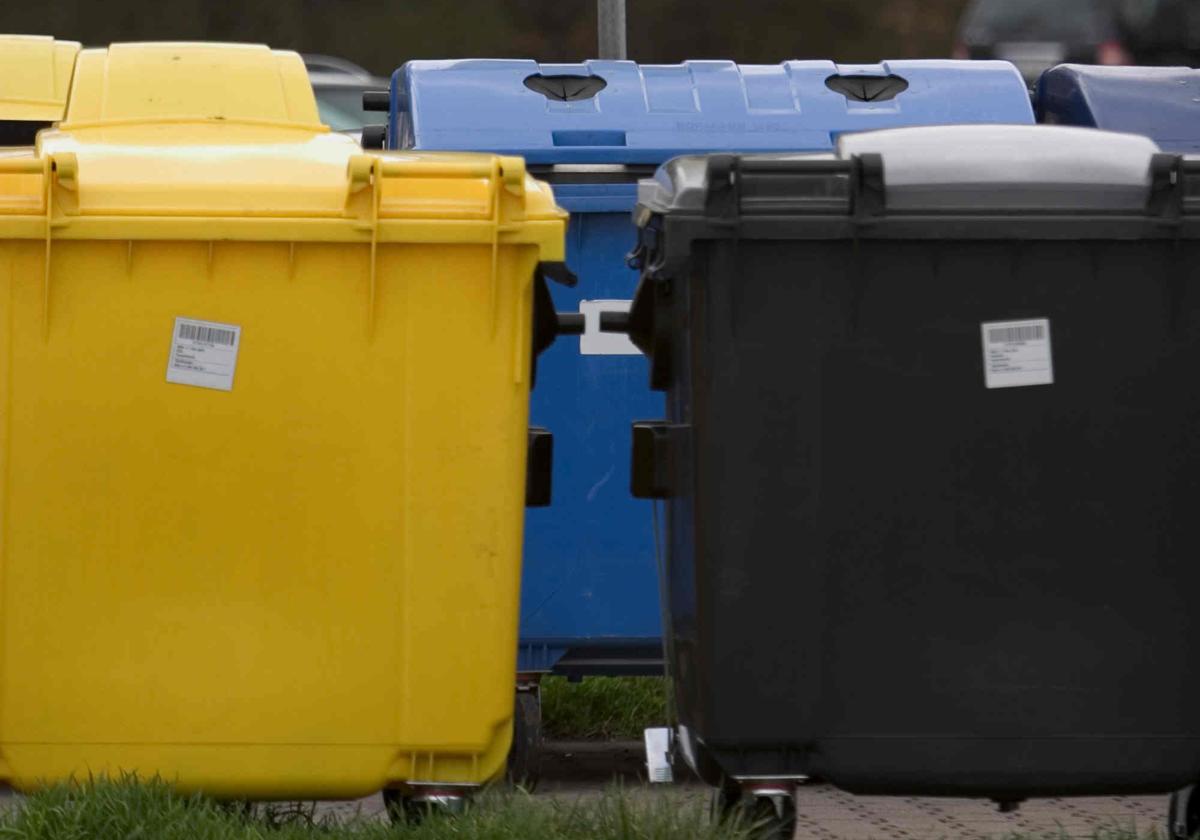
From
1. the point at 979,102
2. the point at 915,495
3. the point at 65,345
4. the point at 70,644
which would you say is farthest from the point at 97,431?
the point at 979,102

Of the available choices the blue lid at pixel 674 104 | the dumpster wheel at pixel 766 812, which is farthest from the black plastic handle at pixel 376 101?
the dumpster wheel at pixel 766 812

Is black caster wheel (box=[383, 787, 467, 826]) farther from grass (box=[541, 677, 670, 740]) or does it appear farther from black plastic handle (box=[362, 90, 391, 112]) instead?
black plastic handle (box=[362, 90, 391, 112])

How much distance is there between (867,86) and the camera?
5559 mm

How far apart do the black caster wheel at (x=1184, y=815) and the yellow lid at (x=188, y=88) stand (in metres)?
A: 2.47

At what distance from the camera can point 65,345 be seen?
3.83m

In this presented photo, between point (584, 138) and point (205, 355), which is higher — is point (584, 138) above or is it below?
above

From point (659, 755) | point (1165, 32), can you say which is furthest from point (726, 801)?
point (1165, 32)

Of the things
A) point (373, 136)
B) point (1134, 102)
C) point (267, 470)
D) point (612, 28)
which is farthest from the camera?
point (612, 28)

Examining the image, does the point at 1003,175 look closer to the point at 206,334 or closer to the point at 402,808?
the point at 206,334

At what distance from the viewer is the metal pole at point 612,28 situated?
717cm

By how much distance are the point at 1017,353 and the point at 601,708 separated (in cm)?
234

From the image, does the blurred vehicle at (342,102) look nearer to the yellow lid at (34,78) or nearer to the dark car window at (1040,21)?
the yellow lid at (34,78)

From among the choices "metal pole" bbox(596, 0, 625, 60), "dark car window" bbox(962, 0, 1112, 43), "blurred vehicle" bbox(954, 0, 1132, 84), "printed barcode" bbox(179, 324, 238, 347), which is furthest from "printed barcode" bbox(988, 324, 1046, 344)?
"dark car window" bbox(962, 0, 1112, 43)

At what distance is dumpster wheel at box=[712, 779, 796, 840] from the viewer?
150 inches
